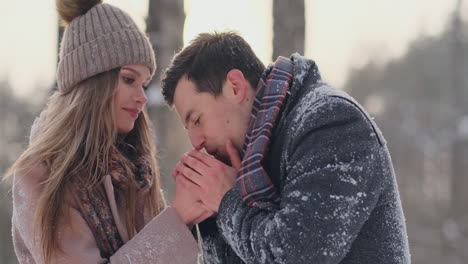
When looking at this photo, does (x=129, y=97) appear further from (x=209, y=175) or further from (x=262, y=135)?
(x=262, y=135)

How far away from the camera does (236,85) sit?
299 cm

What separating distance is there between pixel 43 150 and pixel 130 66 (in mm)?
515

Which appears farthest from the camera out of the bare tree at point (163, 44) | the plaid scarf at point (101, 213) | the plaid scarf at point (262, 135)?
the bare tree at point (163, 44)

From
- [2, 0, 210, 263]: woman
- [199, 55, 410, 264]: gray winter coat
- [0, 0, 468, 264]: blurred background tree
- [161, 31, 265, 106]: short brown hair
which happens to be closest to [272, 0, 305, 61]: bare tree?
[2, 0, 210, 263]: woman

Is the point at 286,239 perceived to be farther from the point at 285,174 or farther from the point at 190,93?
the point at 190,93

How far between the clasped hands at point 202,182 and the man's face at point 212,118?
5cm

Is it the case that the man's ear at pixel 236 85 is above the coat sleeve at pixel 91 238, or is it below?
above

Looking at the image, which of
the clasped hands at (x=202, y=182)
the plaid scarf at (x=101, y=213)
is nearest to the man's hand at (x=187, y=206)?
the clasped hands at (x=202, y=182)

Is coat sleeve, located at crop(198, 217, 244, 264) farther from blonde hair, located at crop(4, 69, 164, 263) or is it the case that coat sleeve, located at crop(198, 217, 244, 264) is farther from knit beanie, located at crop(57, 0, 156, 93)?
knit beanie, located at crop(57, 0, 156, 93)

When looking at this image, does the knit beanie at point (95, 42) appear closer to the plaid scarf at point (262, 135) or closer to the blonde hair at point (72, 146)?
the blonde hair at point (72, 146)

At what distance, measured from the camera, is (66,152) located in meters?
3.38

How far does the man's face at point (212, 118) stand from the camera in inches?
118

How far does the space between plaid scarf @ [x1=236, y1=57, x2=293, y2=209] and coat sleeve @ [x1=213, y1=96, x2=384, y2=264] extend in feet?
0.20

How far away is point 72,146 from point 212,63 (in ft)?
2.38
